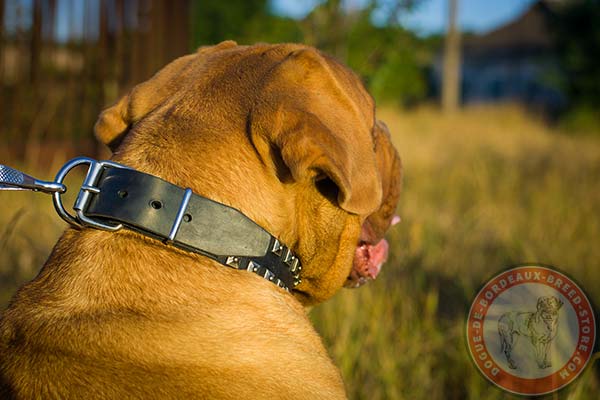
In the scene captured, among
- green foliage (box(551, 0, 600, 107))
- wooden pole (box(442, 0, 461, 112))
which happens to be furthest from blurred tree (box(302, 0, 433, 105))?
wooden pole (box(442, 0, 461, 112))

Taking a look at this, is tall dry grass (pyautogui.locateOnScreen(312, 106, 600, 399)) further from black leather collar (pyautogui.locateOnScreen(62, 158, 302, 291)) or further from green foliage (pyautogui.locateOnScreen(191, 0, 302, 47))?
green foliage (pyautogui.locateOnScreen(191, 0, 302, 47))

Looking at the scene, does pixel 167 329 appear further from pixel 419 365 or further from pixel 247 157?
pixel 419 365

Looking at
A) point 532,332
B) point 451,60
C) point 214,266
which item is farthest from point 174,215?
point 451,60

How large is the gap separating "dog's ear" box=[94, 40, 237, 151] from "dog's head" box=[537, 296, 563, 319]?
6.82ft

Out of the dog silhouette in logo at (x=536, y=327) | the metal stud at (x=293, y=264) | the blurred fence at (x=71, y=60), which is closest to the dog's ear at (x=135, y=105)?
the metal stud at (x=293, y=264)

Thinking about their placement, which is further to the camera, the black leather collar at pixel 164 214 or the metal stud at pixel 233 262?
the metal stud at pixel 233 262

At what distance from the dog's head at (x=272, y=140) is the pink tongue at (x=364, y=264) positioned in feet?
0.83

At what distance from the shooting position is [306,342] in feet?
6.06

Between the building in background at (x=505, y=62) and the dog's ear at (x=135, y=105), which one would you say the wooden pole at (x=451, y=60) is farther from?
the dog's ear at (x=135, y=105)

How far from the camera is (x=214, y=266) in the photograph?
1.75 metres

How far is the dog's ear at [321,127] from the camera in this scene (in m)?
1.67

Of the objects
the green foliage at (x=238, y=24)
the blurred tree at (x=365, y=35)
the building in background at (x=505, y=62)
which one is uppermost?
the building in background at (x=505, y=62)

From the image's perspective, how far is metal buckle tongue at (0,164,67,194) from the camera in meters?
1.75

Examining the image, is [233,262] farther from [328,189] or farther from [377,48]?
[377,48]
